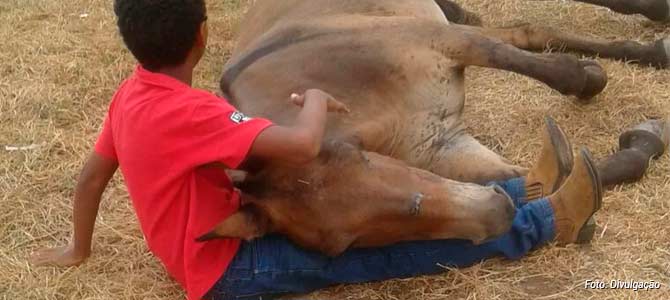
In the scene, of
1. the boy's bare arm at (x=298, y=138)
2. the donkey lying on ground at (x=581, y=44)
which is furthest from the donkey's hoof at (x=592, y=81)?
the boy's bare arm at (x=298, y=138)

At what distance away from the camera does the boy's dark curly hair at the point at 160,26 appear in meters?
2.91

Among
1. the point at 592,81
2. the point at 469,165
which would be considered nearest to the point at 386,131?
the point at 469,165

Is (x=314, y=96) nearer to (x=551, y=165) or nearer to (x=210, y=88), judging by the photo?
(x=551, y=165)

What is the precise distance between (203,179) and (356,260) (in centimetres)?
63

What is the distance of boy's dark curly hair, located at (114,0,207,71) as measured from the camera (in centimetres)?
291

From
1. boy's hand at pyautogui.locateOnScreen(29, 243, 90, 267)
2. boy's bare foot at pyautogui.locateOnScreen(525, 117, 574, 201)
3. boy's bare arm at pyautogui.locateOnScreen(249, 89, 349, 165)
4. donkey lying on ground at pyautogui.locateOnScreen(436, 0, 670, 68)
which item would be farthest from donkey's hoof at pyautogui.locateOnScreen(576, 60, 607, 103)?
boy's hand at pyautogui.locateOnScreen(29, 243, 90, 267)

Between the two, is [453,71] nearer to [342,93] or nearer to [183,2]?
[342,93]

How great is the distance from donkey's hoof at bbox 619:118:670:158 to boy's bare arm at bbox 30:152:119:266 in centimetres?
222

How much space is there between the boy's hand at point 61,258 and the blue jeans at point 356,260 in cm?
76

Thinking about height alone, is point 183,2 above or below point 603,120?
above

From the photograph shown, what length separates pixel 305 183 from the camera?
9.95ft

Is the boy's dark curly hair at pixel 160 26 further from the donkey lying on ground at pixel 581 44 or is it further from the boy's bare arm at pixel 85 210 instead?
A: the donkey lying on ground at pixel 581 44

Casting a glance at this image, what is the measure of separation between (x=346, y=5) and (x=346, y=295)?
1694 millimetres

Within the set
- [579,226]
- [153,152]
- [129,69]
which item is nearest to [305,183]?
[153,152]
